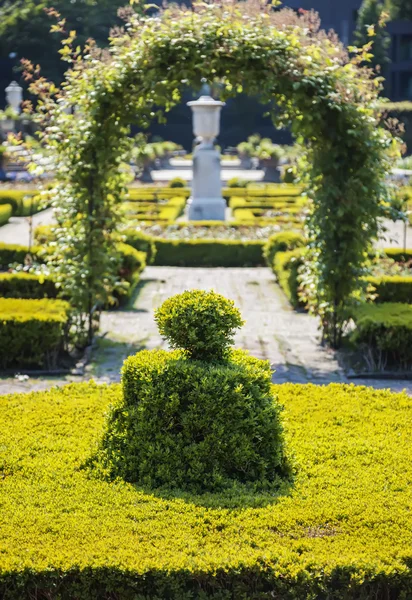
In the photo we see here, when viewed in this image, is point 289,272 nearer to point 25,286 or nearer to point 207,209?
point 25,286

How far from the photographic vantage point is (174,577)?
3.21 meters

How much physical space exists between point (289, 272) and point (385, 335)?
328 cm

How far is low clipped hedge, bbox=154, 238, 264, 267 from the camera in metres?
14.6

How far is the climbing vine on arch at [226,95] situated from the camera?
771 cm

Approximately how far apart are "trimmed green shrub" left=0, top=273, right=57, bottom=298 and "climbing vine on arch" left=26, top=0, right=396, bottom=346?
0.94m

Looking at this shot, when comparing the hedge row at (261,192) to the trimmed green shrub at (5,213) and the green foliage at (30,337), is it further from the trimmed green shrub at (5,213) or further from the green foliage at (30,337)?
the green foliage at (30,337)

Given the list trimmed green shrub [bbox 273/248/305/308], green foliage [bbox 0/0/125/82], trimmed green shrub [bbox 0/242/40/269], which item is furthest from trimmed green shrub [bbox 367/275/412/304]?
green foliage [bbox 0/0/125/82]

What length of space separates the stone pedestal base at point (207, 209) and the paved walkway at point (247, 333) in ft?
19.8

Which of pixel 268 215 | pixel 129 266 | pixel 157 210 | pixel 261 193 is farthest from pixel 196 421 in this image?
pixel 261 193

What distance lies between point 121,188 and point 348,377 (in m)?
2.76

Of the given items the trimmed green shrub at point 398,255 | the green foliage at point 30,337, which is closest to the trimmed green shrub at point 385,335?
the green foliage at point 30,337

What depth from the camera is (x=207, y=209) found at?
19.3 metres

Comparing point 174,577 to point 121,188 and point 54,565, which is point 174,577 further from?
point 121,188

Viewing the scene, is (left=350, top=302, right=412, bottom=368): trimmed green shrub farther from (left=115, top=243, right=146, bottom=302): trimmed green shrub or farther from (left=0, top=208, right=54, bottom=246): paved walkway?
(left=0, top=208, right=54, bottom=246): paved walkway
